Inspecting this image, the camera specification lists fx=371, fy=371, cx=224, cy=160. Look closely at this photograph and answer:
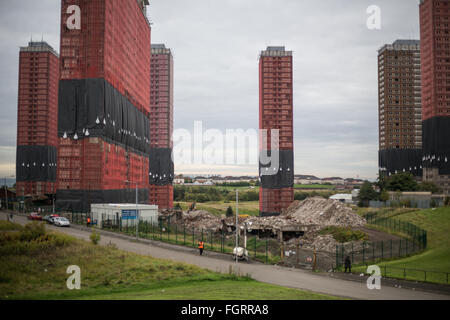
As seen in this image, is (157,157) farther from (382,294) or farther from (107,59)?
(382,294)


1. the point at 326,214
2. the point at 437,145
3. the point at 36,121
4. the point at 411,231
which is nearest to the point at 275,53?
the point at 437,145

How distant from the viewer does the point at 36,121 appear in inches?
6093

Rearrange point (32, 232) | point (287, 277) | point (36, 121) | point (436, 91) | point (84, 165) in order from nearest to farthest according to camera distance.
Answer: point (287, 277)
point (32, 232)
point (84, 165)
point (436, 91)
point (36, 121)

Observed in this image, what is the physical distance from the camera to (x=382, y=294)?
21.7m

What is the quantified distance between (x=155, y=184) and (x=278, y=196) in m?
51.1

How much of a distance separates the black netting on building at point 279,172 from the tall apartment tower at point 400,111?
5893 centimetres

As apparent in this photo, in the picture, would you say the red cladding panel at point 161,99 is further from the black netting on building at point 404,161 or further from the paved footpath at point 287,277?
the paved footpath at point 287,277

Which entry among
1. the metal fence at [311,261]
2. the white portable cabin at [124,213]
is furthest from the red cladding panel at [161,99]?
the metal fence at [311,261]

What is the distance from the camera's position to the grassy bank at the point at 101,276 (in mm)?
18844

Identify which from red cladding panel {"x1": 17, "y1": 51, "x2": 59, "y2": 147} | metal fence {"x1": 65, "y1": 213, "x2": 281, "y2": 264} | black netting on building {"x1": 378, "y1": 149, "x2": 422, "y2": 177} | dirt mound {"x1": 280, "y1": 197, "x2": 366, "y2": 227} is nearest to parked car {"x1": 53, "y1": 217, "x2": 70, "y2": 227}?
metal fence {"x1": 65, "y1": 213, "x2": 281, "y2": 264}

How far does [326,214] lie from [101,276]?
46618mm

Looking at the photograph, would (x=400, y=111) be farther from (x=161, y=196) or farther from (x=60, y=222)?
(x=60, y=222)

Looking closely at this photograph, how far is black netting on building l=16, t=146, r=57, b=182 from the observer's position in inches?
5797
